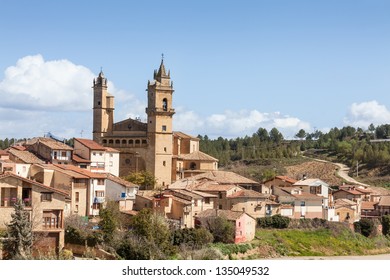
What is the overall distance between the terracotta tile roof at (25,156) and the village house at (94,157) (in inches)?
142

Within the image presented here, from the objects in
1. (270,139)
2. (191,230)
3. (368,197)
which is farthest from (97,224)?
(270,139)

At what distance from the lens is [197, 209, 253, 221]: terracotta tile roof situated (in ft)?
157

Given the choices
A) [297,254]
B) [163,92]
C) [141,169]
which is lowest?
[297,254]

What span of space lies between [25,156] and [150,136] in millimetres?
13650

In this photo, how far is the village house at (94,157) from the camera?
57.0 m

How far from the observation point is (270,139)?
454 ft

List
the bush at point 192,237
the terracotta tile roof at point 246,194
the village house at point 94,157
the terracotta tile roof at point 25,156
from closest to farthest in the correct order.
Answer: the bush at point 192,237 < the terracotta tile roof at point 25,156 < the terracotta tile roof at point 246,194 < the village house at point 94,157

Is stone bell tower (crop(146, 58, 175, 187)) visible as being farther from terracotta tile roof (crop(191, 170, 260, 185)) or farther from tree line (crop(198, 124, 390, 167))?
tree line (crop(198, 124, 390, 167))

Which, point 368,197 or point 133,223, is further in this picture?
point 368,197

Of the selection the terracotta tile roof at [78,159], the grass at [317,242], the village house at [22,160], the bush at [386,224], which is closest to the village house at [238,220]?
the grass at [317,242]

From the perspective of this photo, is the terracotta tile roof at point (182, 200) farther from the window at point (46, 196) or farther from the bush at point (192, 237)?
the window at point (46, 196)

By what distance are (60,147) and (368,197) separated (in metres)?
30.6
